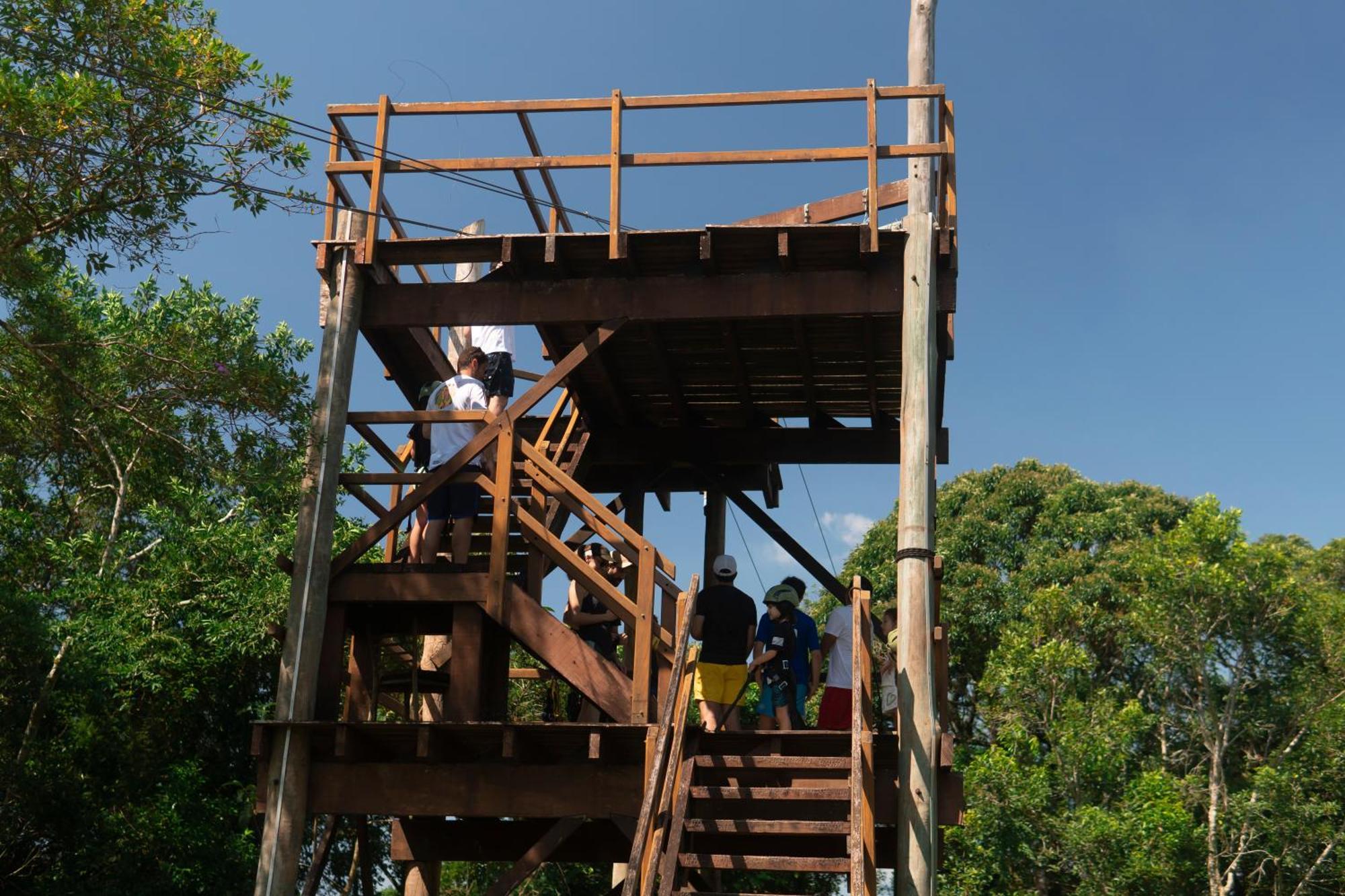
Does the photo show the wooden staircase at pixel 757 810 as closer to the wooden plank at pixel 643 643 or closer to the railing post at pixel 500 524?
the wooden plank at pixel 643 643

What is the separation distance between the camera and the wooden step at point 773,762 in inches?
383

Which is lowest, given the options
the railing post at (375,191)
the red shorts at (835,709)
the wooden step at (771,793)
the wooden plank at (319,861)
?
the wooden plank at (319,861)

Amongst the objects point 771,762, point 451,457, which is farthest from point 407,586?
point 771,762

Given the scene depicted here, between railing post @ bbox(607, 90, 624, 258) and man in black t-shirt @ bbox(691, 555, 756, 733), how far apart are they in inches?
109

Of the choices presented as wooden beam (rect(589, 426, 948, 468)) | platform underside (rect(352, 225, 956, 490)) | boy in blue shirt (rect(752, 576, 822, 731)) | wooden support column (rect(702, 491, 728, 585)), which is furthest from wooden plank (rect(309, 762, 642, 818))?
wooden support column (rect(702, 491, 728, 585))

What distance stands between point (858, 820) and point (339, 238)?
636cm

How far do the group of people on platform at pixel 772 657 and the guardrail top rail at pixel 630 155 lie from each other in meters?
2.75

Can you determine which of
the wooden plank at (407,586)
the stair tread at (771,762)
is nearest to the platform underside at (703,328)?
the wooden plank at (407,586)

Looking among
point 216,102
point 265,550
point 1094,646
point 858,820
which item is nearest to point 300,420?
point 216,102

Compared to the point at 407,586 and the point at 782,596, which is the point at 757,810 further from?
the point at 407,586

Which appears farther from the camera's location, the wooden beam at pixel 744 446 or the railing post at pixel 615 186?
the wooden beam at pixel 744 446

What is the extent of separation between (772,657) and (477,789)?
7.82ft

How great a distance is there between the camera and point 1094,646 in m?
31.0

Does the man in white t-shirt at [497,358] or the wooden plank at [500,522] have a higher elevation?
the man in white t-shirt at [497,358]
